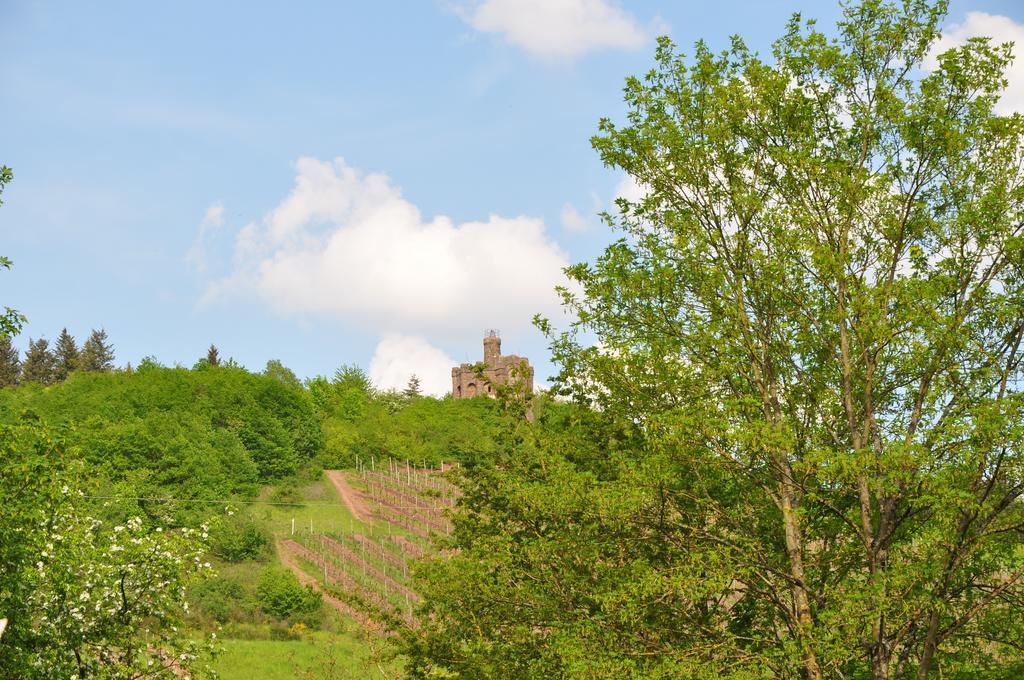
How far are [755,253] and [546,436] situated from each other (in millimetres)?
7237

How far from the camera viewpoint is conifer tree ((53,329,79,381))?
12350 cm

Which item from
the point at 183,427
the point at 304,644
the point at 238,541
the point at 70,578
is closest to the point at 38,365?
the point at 183,427

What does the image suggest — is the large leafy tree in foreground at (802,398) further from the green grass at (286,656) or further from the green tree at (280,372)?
the green tree at (280,372)

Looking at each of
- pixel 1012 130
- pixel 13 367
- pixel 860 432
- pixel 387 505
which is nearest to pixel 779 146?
pixel 1012 130

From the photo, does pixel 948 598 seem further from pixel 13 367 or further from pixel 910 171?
pixel 13 367

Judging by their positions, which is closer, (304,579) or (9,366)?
(304,579)

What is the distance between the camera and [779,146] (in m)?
14.0

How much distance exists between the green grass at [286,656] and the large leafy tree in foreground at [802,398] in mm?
26322

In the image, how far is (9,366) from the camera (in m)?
118

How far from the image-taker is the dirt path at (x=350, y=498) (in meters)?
78.9

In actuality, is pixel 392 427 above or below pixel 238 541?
above

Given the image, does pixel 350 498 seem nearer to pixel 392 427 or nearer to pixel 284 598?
pixel 392 427

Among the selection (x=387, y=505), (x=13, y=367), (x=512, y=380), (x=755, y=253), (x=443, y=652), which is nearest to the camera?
(x=755, y=253)

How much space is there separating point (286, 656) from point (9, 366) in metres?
87.2
